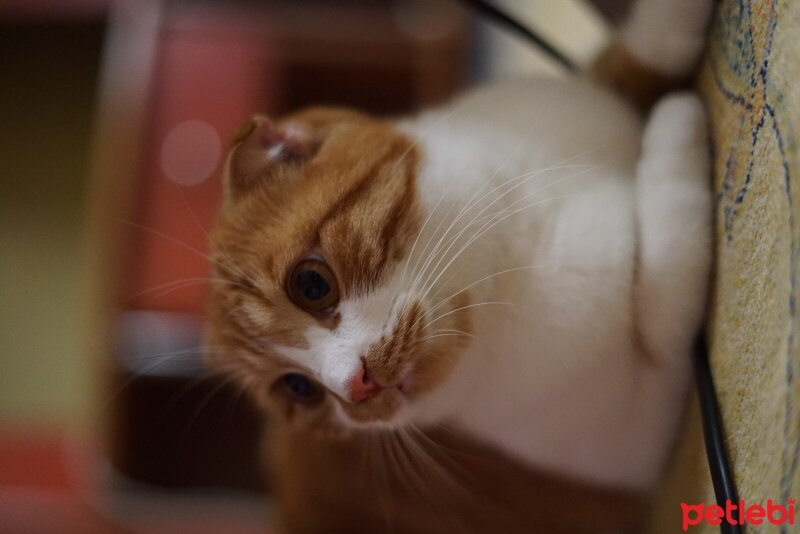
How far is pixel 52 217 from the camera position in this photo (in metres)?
2.55

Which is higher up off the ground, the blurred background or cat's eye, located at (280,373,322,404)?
the blurred background

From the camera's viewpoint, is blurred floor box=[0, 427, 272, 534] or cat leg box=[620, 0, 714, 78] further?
blurred floor box=[0, 427, 272, 534]

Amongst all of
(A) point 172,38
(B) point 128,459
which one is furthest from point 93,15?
(B) point 128,459

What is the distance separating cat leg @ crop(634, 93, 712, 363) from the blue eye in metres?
Answer: 0.43

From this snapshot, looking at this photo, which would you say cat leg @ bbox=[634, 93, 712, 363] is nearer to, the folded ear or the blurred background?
the folded ear

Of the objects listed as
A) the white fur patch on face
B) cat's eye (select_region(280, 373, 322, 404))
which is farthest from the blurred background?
the white fur patch on face

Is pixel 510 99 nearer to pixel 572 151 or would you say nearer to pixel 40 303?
pixel 572 151

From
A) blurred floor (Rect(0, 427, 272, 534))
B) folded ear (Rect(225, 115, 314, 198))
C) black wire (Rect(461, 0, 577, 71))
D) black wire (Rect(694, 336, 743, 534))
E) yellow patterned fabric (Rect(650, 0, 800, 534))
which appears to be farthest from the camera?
blurred floor (Rect(0, 427, 272, 534))

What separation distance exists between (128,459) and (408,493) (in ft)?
3.50

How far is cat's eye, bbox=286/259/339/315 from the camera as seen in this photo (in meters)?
0.87

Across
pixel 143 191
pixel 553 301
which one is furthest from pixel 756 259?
pixel 143 191

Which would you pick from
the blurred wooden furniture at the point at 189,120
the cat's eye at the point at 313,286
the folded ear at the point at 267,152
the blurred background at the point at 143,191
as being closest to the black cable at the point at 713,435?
the cat's eye at the point at 313,286

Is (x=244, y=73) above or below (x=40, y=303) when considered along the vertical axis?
above

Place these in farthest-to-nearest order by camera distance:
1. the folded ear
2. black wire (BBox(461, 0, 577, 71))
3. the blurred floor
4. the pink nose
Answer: the blurred floor < black wire (BBox(461, 0, 577, 71)) < the folded ear < the pink nose
